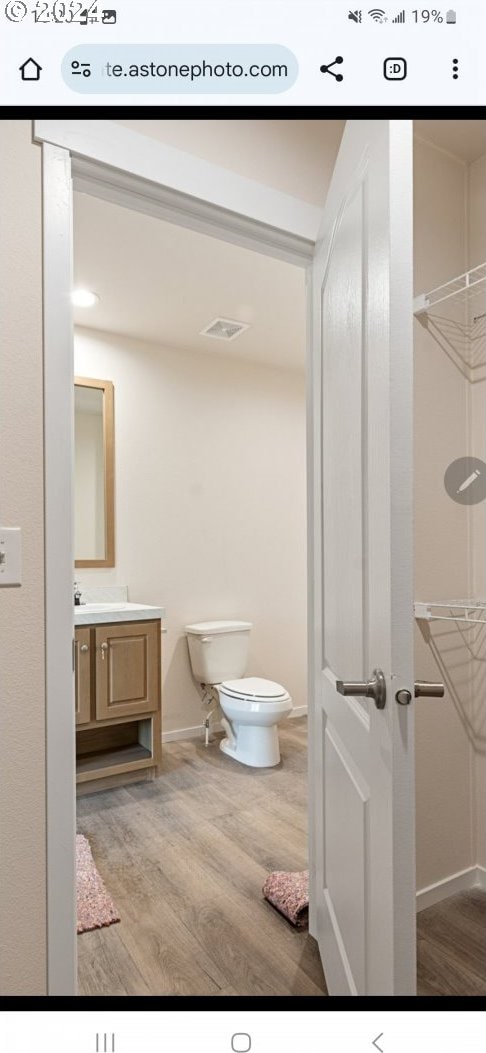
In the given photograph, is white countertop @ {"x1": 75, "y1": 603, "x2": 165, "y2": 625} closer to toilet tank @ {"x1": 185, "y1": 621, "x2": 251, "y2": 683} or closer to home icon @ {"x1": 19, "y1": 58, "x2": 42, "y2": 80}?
toilet tank @ {"x1": 185, "y1": 621, "x2": 251, "y2": 683}

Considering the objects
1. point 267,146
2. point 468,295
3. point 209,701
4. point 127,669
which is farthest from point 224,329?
point 209,701

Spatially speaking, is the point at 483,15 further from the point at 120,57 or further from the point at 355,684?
the point at 355,684

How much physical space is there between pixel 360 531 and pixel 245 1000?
0.62 m

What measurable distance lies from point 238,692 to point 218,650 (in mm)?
379

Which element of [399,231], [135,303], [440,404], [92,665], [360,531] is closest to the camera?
[399,231]

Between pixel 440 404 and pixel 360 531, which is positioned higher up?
pixel 440 404

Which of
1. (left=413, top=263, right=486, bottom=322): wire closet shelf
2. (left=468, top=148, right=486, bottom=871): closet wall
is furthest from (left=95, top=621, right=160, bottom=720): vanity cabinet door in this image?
(left=413, top=263, right=486, bottom=322): wire closet shelf

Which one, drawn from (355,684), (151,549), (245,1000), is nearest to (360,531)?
(355,684)

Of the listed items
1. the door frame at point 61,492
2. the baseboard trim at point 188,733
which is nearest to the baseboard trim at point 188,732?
the baseboard trim at point 188,733

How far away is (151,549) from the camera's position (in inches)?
115

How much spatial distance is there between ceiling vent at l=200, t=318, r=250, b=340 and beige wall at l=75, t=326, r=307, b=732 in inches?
10.3

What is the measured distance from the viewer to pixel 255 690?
2.57 metres
